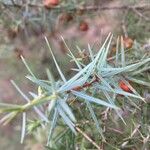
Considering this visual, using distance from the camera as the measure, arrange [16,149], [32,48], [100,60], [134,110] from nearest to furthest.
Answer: [100,60] → [134,110] → [32,48] → [16,149]

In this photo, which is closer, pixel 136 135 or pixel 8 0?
pixel 136 135

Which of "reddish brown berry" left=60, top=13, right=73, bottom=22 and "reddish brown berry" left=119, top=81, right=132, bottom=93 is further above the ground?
"reddish brown berry" left=119, top=81, right=132, bottom=93

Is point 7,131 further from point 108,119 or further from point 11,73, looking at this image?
point 108,119

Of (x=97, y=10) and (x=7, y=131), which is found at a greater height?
(x=97, y=10)

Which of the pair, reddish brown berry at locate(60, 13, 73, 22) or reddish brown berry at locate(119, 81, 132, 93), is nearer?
reddish brown berry at locate(119, 81, 132, 93)

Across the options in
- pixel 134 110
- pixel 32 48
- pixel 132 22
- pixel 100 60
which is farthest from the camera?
pixel 32 48

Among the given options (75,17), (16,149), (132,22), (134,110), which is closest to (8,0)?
(75,17)

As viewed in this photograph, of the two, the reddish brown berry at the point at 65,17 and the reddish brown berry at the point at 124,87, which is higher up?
the reddish brown berry at the point at 124,87

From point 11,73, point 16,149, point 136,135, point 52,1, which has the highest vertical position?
point 52,1

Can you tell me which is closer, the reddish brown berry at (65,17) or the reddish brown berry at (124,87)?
the reddish brown berry at (124,87)

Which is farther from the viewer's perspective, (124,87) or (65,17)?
(65,17)

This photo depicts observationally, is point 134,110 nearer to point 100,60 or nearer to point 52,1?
point 100,60
